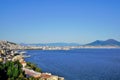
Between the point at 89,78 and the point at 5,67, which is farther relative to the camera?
the point at 89,78

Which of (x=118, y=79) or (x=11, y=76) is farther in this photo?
(x=118, y=79)

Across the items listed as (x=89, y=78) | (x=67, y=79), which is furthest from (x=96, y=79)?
(x=67, y=79)

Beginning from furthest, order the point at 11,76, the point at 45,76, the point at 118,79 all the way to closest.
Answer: the point at 118,79 < the point at 45,76 < the point at 11,76

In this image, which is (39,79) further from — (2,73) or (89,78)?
(89,78)

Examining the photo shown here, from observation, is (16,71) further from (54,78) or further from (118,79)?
(118,79)

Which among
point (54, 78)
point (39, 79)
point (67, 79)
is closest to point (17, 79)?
point (39, 79)

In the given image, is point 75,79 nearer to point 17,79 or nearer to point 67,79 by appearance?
point 67,79

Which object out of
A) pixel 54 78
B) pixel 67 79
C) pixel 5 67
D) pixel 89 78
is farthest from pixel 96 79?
pixel 5 67

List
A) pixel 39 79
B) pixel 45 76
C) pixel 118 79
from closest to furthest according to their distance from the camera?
pixel 39 79 → pixel 45 76 → pixel 118 79

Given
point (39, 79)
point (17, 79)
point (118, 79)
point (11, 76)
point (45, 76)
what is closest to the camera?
point (17, 79)
